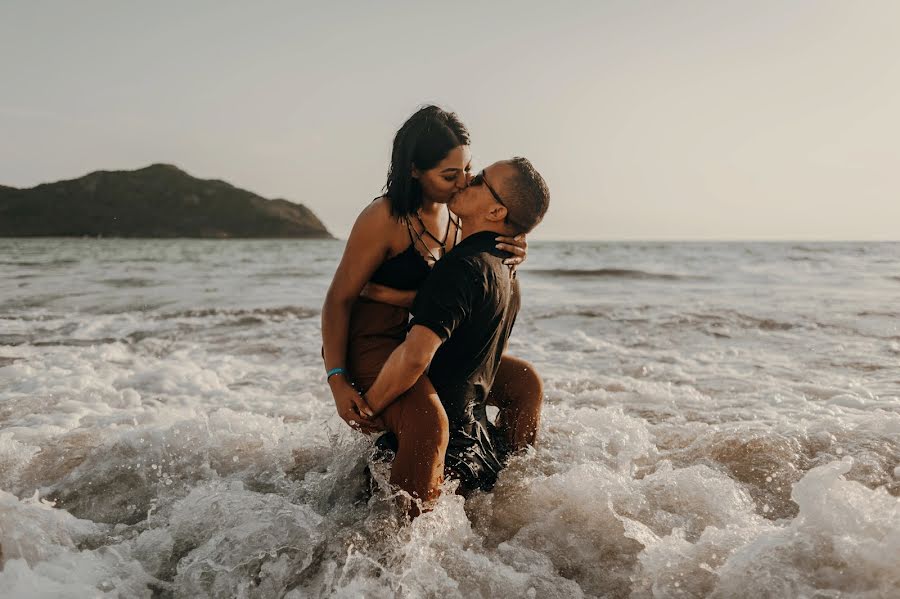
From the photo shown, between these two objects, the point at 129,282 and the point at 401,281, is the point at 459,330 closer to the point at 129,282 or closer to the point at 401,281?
the point at 401,281

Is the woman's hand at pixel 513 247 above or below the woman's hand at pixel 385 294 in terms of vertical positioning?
above

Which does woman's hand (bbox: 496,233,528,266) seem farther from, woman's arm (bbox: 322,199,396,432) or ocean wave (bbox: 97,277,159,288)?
ocean wave (bbox: 97,277,159,288)

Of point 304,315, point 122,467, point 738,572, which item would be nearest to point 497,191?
point 738,572

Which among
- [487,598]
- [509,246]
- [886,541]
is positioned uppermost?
[509,246]

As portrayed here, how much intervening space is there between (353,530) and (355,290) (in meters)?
1.13

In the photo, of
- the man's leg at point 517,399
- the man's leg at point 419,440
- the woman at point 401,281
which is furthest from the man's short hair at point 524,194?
the man's leg at point 517,399

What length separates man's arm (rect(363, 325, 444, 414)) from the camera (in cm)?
281

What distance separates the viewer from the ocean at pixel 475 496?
9.02 feet

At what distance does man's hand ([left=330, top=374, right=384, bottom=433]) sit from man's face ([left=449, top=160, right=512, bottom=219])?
1.01 m

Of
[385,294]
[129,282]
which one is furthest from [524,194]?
[129,282]

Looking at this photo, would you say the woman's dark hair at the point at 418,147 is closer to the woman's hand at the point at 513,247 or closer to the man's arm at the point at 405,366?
the woman's hand at the point at 513,247

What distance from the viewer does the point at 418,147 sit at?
10.3ft

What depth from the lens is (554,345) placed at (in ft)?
29.4

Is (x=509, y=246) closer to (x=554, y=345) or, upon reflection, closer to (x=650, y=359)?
(x=650, y=359)
